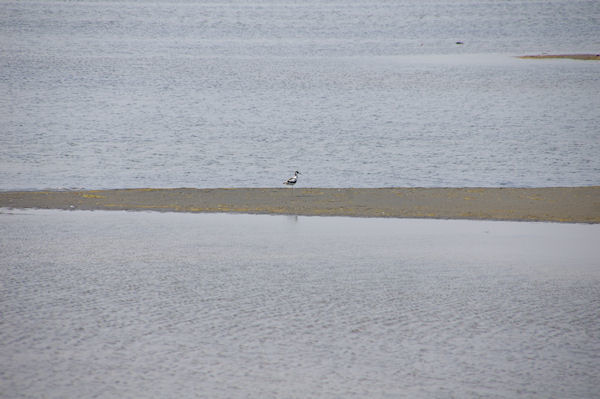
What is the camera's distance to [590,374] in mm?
8688

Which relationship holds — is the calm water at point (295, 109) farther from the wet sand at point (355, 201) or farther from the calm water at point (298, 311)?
the calm water at point (298, 311)

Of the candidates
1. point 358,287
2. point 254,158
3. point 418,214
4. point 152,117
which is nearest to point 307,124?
point 152,117

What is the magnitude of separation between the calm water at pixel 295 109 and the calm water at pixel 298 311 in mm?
8232

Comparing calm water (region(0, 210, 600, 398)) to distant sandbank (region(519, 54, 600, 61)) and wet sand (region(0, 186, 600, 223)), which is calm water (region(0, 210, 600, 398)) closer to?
wet sand (region(0, 186, 600, 223))

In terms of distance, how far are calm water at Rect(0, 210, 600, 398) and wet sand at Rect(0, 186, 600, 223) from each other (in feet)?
5.40

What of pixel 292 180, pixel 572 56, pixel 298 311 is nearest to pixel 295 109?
pixel 292 180

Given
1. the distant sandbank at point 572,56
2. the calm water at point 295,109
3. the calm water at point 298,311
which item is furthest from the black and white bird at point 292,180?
the distant sandbank at point 572,56

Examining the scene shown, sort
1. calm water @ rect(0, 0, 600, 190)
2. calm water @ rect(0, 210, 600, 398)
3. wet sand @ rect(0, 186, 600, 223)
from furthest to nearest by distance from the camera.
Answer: calm water @ rect(0, 0, 600, 190) < wet sand @ rect(0, 186, 600, 223) < calm water @ rect(0, 210, 600, 398)

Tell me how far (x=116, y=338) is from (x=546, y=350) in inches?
185

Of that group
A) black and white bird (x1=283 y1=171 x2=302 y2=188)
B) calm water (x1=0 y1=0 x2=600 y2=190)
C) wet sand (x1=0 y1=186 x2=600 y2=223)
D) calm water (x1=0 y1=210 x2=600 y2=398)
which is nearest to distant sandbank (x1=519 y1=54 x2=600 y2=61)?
calm water (x1=0 y1=0 x2=600 y2=190)

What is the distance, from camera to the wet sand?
61.6 ft

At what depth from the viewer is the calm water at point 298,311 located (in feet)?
27.8

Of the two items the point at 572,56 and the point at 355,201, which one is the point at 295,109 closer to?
the point at 355,201

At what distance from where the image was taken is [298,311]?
10.9 meters
